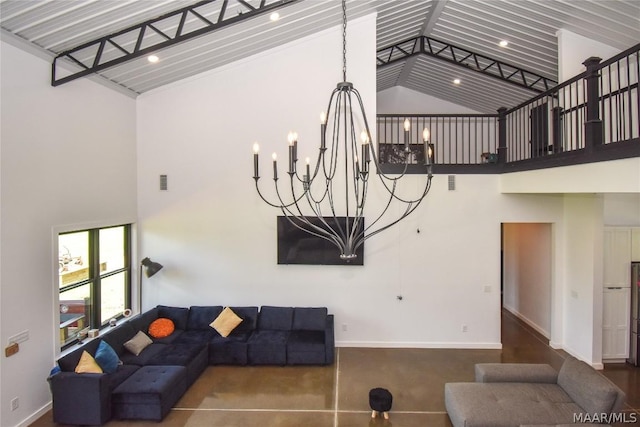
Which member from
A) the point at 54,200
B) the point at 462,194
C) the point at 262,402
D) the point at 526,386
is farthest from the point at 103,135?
the point at 526,386

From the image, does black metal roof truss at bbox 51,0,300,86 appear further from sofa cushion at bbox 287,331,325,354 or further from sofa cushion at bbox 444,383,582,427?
sofa cushion at bbox 444,383,582,427

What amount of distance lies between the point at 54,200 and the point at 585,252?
7539 millimetres

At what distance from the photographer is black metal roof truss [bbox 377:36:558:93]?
26.1ft

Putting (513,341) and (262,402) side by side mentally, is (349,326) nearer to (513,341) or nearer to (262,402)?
(262,402)

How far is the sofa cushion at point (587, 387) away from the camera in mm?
3529

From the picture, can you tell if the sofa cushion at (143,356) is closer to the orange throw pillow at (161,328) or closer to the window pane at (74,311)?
the orange throw pillow at (161,328)

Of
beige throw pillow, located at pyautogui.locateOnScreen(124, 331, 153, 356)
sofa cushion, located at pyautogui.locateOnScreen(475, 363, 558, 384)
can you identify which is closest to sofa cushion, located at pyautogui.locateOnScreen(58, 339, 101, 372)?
beige throw pillow, located at pyautogui.locateOnScreen(124, 331, 153, 356)

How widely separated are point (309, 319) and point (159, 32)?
4649mm

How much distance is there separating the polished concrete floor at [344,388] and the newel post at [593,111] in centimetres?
330

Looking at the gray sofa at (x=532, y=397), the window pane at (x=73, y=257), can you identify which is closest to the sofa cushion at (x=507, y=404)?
the gray sofa at (x=532, y=397)

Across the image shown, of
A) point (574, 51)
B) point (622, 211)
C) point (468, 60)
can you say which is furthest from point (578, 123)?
point (468, 60)

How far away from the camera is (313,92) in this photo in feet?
21.0

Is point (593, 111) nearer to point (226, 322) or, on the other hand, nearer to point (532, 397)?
point (532, 397)

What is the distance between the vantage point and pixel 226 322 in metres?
6.00
